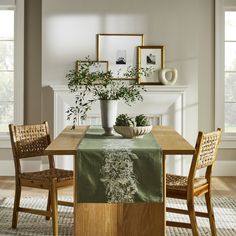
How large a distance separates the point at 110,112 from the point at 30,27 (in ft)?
10.2

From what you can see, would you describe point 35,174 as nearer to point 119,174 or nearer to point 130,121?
point 130,121

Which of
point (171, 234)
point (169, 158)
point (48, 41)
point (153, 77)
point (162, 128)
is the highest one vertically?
point (48, 41)

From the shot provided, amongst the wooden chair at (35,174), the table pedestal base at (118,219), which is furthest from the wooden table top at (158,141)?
the table pedestal base at (118,219)

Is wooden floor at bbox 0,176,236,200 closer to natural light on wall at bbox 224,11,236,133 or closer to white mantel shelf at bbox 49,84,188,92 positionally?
natural light on wall at bbox 224,11,236,133

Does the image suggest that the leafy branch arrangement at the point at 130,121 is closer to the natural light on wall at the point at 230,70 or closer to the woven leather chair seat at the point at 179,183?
the woven leather chair seat at the point at 179,183

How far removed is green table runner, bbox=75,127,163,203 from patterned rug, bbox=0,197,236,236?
937 millimetres

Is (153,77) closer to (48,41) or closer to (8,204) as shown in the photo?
(48,41)

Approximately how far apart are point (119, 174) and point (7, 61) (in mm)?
3896

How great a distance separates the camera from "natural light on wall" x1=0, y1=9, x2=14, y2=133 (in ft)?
22.0

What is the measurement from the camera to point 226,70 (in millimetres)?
6738

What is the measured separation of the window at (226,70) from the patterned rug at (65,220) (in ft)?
5.31

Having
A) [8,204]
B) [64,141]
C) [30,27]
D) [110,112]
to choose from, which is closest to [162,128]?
[110,112]

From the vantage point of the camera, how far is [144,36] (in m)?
6.36

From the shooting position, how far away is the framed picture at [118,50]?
633 cm
